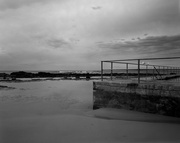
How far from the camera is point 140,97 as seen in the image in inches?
273

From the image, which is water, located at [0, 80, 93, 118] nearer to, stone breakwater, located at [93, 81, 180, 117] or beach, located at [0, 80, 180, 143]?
beach, located at [0, 80, 180, 143]

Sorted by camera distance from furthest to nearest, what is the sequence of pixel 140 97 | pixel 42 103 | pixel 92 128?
pixel 42 103 → pixel 140 97 → pixel 92 128

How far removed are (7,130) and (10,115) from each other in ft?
6.86

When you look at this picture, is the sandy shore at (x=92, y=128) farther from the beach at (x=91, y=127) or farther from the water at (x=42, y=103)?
the water at (x=42, y=103)

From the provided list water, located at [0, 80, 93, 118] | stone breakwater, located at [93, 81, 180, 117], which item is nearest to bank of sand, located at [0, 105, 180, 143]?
stone breakwater, located at [93, 81, 180, 117]

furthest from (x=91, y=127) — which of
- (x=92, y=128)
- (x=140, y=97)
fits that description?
(x=140, y=97)

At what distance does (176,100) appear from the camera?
602 centimetres

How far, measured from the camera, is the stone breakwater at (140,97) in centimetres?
614

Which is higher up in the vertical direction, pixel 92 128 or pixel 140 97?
pixel 140 97

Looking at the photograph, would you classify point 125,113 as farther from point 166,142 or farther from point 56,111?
point 56,111

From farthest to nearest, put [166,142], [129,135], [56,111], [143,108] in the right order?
[56,111] → [143,108] → [129,135] → [166,142]

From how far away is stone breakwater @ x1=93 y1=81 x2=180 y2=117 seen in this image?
614 centimetres

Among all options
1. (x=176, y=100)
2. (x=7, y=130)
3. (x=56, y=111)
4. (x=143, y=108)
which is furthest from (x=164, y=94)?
(x=7, y=130)

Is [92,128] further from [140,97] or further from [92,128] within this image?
[140,97]
